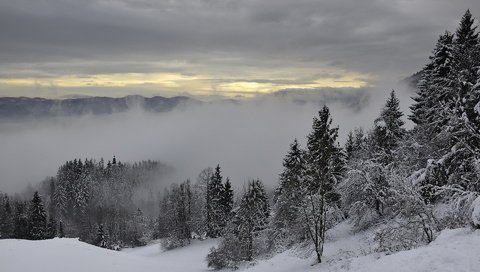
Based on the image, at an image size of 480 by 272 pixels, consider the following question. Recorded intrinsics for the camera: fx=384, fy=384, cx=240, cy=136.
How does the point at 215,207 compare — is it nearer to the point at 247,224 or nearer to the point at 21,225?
the point at 247,224

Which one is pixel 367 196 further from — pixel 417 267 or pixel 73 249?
pixel 73 249

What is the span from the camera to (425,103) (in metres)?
39.2

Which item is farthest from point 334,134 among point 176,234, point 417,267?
point 176,234

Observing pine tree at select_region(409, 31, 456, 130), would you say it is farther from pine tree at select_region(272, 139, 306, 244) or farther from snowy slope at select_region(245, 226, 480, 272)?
snowy slope at select_region(245, 226, 480, 272)

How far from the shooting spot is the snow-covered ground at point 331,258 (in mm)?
15003

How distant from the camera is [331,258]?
26.9 metres

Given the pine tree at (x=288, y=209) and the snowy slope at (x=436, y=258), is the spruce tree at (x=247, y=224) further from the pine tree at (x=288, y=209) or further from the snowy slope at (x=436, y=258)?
the snowy slope at (x=436, y=258)

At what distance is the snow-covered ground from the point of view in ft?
49.2

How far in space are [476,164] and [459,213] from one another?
285 cm

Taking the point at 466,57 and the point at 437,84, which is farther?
the point at 437,84

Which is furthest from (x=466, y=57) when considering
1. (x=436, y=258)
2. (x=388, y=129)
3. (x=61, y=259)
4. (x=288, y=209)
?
(x=61, y=259)

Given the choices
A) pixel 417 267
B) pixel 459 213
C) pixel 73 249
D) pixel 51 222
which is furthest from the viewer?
pixel 51 222

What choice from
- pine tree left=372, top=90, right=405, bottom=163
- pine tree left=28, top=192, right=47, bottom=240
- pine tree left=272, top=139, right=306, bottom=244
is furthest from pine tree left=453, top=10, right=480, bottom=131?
pine tree left=28, top=192, right=47, bottom=240

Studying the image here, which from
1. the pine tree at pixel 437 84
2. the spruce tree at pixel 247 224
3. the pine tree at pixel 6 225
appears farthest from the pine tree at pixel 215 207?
the pine tree at pixel 6 225
